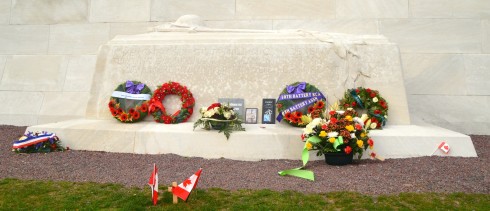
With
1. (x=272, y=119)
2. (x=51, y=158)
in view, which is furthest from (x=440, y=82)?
(x=51, y=158)

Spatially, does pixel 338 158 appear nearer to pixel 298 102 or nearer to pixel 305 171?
pixel 305 171

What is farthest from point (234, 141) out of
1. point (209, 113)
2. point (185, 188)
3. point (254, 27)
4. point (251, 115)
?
point (254, 27)

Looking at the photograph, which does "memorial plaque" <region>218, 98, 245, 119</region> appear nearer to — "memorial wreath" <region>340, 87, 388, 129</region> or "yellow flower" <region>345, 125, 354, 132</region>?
"memorial wreath" <region>340, 87, 388, 129</region>

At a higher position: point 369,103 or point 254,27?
point 254,27

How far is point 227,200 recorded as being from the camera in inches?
167

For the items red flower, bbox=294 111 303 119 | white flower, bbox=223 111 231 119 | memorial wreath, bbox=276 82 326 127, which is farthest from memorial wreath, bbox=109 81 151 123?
red flower, bbox=294 111 303 119

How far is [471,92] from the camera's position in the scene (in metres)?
9.90

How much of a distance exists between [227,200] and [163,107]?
364cm

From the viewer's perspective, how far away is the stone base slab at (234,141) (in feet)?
20.7

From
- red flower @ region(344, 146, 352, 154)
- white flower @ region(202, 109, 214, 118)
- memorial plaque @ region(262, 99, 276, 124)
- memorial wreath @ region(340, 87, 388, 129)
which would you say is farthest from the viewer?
memorial plaque @ region(262, 99, 276, 124)

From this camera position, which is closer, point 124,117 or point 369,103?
point 369,103

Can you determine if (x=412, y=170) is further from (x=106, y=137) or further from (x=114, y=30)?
(x=114, y=30)

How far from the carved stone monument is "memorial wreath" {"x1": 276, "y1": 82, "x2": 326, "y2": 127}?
0.75 ft

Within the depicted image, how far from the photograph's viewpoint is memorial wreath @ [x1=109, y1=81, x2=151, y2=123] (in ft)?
24.6
